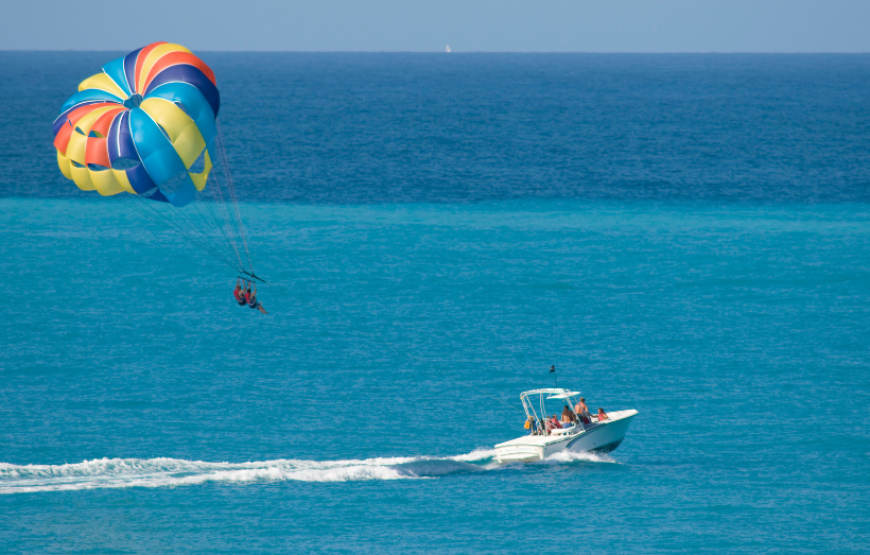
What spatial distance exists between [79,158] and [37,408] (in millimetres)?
12395

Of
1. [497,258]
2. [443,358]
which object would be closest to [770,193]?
[497,258]

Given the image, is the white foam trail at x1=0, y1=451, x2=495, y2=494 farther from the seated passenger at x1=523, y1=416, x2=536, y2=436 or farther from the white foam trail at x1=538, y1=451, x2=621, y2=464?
the white foam trail at x1=538, y1=451, x2=621, y2=464

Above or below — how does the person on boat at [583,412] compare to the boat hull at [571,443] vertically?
above

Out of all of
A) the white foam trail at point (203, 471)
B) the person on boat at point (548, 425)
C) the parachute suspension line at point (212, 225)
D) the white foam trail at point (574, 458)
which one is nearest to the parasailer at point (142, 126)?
the white foam trail at point (203, 471)

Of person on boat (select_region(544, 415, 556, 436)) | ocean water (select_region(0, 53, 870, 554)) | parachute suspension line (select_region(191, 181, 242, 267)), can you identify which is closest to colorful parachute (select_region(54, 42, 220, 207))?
ocean water (select_region(0, 53, 870, 554))

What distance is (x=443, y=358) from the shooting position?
138ft

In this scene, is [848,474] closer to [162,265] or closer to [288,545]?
[288,545]

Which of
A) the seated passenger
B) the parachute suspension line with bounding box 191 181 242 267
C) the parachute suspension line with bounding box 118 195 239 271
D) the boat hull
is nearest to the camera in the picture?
the boat hull

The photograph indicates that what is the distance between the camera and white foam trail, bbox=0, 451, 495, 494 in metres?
30.2

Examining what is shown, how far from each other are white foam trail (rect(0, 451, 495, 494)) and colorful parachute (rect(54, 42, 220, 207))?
811cm

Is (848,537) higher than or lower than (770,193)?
lower

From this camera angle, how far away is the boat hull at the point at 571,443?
31141mm

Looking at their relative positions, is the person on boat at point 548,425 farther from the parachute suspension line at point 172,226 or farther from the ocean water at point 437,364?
the parachute suspension line at point 172,226

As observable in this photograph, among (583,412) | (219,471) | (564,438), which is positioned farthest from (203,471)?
(583,412)
